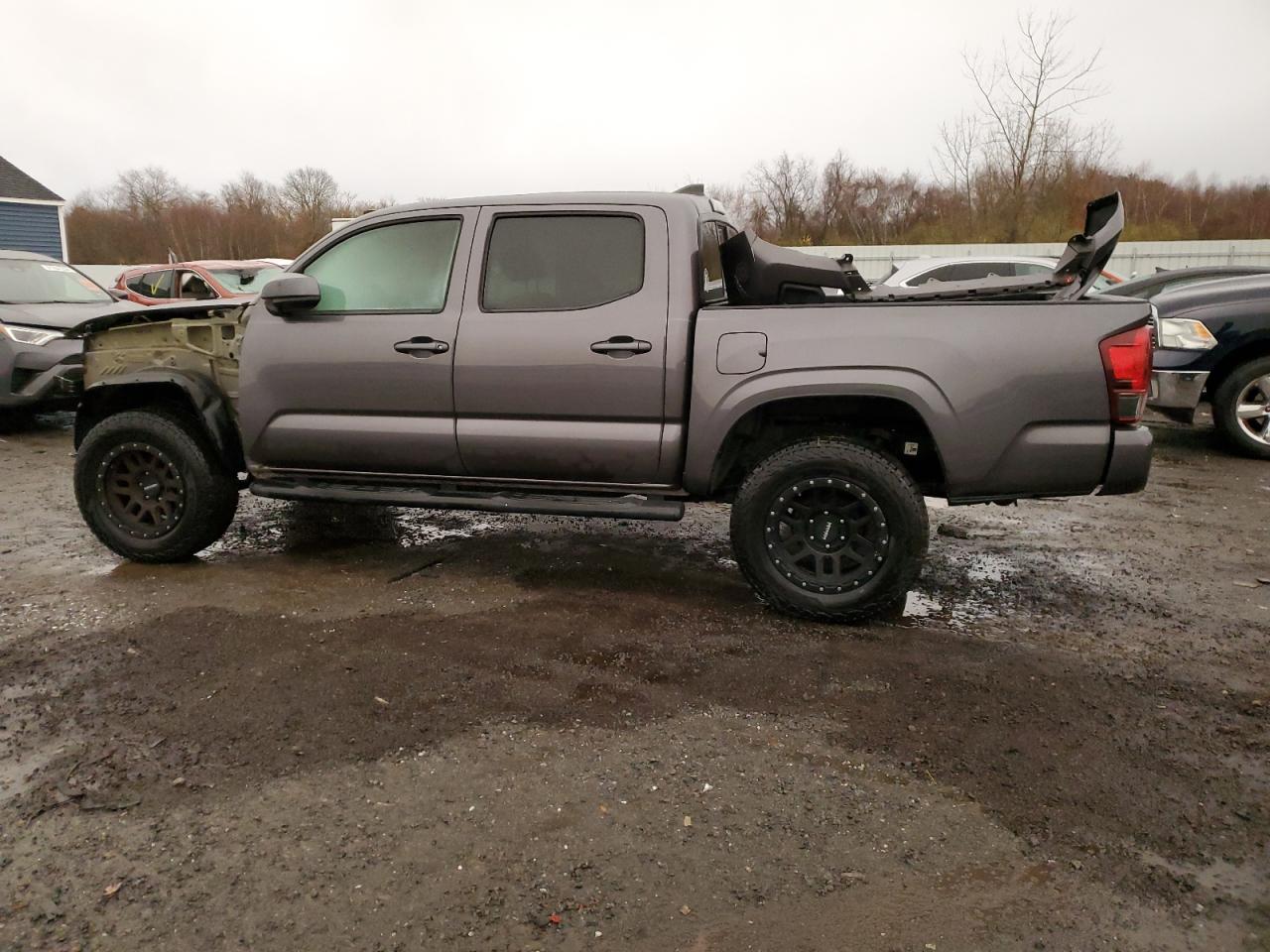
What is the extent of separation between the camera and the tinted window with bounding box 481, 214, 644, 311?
4078 millimetres

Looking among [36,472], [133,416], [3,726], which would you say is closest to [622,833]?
[3,726]

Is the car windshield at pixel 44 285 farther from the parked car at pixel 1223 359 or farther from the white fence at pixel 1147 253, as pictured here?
the white fence at pixel 1147 253

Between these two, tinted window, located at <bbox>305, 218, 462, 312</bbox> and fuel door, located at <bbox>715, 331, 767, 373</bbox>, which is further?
tinted window, located at <bbox>305, 218, 462, 312</bbox>

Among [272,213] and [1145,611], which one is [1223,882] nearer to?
[1145,611]

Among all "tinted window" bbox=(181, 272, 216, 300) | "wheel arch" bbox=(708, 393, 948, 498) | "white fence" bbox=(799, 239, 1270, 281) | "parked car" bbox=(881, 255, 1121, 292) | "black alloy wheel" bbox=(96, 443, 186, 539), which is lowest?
"black alloy wheel" bbox=(96, 443, 186, 539)

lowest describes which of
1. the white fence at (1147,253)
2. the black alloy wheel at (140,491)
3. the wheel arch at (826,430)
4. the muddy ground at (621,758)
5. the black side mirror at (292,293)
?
the muddy ground at (621,758)

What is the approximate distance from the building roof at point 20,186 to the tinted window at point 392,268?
98.4ft

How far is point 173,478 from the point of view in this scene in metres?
4.66

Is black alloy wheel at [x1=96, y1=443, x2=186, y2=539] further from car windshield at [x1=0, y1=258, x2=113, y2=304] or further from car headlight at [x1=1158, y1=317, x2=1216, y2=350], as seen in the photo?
car headlight at [x1=1158, y1=317, x2=1216, y2=350]

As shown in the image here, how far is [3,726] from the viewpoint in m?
3.02

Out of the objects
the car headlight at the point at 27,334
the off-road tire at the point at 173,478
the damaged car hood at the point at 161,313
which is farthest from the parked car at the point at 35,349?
the off-road tire at the point at 173,478

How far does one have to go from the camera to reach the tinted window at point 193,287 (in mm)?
11898

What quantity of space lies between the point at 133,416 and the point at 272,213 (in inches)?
1650

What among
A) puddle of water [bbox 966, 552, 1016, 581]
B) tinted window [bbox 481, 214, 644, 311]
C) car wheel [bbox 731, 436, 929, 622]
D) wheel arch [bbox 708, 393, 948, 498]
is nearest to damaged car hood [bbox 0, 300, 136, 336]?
tinted window [bbox 481, 214, 644, 311]
